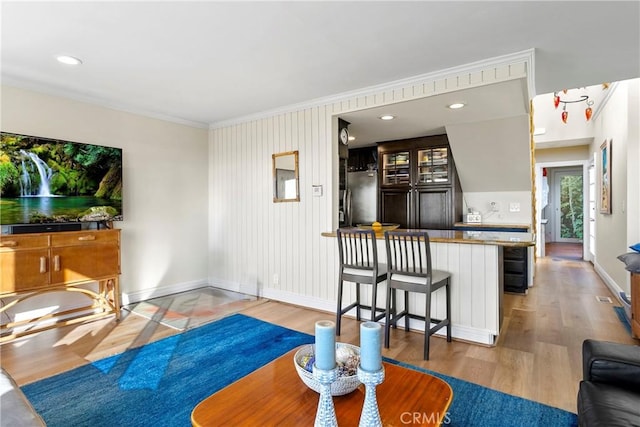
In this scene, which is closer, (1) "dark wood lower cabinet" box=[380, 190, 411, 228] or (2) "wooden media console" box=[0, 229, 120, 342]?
(2) "wooden media console" box=[0, 229, 120, 342]

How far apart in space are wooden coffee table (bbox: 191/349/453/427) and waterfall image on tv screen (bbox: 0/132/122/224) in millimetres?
3059

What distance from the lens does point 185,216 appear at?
188 inches

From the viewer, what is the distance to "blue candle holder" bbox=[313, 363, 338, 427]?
111 cm

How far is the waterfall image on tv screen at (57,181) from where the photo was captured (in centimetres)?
310

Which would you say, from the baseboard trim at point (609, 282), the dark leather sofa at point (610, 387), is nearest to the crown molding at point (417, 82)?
the dark leather sofa at point (610, 387)

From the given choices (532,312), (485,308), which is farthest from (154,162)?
(532,312)

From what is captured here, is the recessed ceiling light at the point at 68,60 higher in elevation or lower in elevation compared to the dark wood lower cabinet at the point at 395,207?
higher

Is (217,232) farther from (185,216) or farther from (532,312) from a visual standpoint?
(532,312)

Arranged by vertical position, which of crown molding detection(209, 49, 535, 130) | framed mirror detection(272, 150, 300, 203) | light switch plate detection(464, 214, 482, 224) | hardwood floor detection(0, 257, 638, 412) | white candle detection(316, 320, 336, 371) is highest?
crown molding detection(209, 49, 535, 130)

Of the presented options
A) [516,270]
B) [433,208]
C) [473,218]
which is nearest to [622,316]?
[516,270]

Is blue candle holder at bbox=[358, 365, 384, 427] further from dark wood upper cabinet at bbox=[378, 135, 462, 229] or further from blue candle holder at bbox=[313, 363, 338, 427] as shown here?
dark wood upper cabinet at bbox=[378, 135, 462, 229]

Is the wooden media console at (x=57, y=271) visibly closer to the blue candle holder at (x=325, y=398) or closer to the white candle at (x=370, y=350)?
the blue candle holder at (x=325, y=398)

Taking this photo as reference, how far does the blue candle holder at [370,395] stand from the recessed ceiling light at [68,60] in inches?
129

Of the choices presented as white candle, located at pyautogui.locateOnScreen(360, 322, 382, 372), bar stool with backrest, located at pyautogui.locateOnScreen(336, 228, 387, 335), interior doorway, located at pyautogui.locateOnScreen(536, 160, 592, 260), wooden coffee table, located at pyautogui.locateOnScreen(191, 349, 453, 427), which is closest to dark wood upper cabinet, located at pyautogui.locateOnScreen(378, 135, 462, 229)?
bar stool with backrest, located at pyautogui.locateOnScreen(336, 228, 387, 335)
